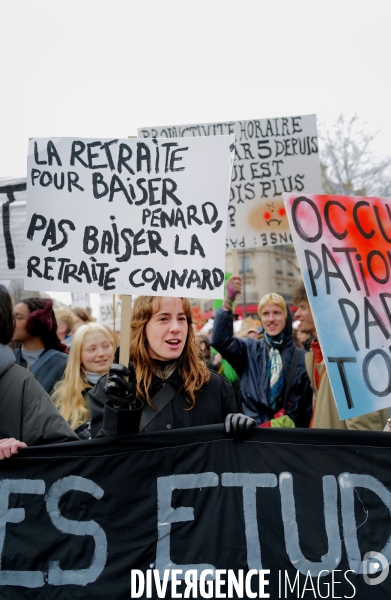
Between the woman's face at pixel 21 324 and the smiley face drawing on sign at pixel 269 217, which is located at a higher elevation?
the smiley face drawing on sign at pixel 269 217

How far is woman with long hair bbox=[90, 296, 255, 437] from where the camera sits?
3381mm

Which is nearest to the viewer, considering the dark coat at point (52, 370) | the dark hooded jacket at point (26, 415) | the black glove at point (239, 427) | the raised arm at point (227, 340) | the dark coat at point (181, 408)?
the black glove at point (239, 427)

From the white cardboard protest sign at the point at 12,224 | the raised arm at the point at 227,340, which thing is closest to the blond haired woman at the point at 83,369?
the raised arm at the point at 227,340

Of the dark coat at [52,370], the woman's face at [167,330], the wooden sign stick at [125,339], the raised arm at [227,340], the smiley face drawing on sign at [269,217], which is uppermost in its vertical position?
the smiley face drawing on sign at [269,217]

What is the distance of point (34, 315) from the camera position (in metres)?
5.44

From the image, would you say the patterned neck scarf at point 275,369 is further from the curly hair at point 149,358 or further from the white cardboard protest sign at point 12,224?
the white cardboard protest sign at point 12,224

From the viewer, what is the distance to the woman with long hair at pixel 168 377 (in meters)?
3.38

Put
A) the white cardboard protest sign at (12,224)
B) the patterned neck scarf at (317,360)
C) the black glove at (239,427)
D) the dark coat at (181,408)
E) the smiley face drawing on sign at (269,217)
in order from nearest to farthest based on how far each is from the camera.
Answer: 1. the black glove at (239,427)
2. the dark coat at (181,408)
3. the white cardboard protest sign at (12,224)
4. the patterned neck scarf at (317,360)
5. the smiley face drawing on sign at (269,217)

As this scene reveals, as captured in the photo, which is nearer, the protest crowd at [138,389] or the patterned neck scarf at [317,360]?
the protest crowd at [138,389]

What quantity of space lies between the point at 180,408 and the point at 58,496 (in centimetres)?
68

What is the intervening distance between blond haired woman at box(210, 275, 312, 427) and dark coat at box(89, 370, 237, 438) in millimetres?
1850

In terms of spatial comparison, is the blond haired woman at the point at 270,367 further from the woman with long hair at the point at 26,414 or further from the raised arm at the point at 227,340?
the woman with long hair at the point at 26,414

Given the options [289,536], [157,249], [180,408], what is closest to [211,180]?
[157,249]

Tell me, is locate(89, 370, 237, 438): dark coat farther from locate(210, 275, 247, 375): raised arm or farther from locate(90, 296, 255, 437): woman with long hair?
locate(210, 275, 247, 375): raised arm
